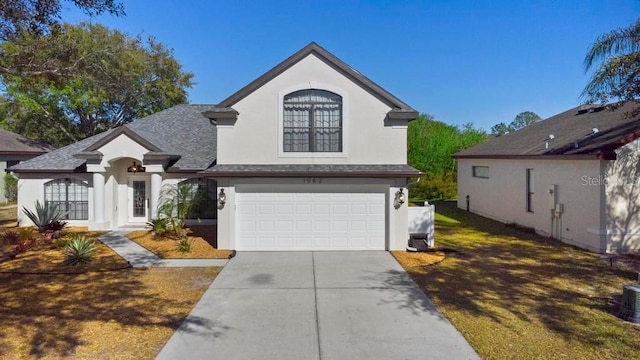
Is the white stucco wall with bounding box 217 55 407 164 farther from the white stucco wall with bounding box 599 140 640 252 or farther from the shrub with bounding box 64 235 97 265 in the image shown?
the white stucco wall with bounding box 599 140 640 252

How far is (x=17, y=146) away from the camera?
28.5m

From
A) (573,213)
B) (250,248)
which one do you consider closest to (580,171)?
(573,213)

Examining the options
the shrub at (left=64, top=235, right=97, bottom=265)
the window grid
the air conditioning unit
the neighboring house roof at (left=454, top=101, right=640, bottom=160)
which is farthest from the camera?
the window grid

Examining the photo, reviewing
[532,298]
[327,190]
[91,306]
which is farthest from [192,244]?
[532,298]

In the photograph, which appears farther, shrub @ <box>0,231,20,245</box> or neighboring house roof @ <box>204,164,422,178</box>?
shrub @ <box>0,231,20,245</box>

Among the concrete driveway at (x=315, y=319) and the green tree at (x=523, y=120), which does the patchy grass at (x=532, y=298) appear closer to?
the concrete driveway at (x=315, y=319)

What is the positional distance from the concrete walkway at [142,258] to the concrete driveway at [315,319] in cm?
97

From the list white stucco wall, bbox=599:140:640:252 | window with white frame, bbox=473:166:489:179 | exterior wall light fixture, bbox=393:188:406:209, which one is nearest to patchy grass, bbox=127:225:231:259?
exterior wall light fixture, bbox=393:188:406:209

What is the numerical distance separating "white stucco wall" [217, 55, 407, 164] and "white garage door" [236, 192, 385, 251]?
125cm

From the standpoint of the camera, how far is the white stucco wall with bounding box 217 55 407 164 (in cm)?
1316

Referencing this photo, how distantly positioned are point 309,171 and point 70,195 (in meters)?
11.9

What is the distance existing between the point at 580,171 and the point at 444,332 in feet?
33.3

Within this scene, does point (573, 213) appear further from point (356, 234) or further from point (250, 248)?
point (250, 248)

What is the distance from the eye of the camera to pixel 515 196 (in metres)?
18.0
